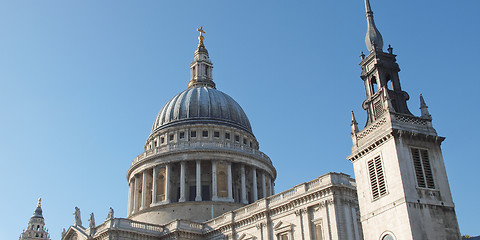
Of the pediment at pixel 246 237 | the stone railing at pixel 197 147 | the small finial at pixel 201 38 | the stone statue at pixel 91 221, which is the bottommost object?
the pediment at pixel 246 237

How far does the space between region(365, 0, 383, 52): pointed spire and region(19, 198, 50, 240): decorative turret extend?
9401cm

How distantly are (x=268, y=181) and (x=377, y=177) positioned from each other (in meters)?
42.1

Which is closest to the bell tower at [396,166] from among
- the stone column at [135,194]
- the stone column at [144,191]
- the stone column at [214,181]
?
the stone column at [214,181]

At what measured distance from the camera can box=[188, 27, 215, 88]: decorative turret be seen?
263 ft

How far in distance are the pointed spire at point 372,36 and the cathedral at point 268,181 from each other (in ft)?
0.22

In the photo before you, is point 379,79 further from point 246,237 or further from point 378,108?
point 246,237

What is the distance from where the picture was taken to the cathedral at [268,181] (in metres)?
28.2

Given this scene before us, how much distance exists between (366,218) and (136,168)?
45.4 m

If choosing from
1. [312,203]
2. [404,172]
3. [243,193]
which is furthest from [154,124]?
[404,172]

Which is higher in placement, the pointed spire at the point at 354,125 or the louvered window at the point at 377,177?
the pointed spire at the point at 354,125

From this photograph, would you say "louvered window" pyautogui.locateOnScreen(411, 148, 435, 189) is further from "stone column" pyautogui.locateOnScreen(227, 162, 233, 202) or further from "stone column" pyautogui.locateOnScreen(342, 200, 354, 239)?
"stone column" pyautogui.locateOnScreen(227, 162, 233, 202)

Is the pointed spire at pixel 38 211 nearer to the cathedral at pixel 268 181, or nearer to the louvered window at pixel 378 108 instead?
the cathedral at pixel 268 181

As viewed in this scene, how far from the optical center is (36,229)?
4274 inches

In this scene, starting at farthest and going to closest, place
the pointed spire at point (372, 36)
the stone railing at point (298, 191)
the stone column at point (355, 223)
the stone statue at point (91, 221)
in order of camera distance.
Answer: the stone statue at point (91, 221)
the stone railing at point (298, 191)
the stone column at point (355, 223)
the pointed spire at point (372, 36)
